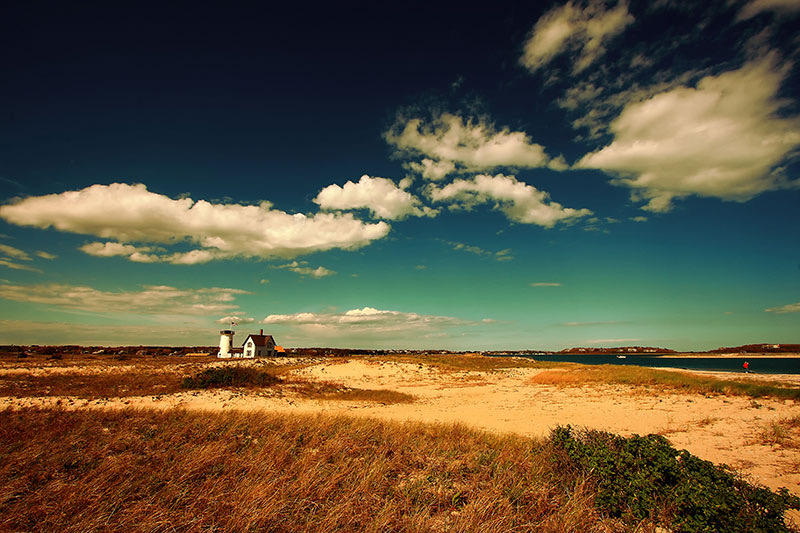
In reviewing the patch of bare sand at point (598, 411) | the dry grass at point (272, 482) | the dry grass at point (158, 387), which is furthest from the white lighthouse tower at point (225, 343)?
the dry grass at point (272, 482)

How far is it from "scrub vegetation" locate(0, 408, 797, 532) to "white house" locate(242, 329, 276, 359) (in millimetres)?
62836

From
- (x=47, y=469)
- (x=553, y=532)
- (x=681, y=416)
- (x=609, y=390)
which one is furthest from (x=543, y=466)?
(x=609, y=390)

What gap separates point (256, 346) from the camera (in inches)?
2675

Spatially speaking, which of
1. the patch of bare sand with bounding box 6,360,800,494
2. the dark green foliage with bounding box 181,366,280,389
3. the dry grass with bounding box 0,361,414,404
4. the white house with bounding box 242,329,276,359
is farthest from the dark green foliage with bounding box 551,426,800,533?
the white house with bounding box 242,329,276,359

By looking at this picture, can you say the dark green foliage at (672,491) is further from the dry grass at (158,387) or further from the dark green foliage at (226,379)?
the dark green foliage at (226,379)

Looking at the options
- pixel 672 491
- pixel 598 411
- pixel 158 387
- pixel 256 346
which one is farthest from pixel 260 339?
pixel 672 491

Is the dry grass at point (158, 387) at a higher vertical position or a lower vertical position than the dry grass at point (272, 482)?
lower

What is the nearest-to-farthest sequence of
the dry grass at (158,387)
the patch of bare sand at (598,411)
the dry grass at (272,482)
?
the dry grass at (272,482) → the patch of bare sand at (598,411) → the dry grass at (158,387)

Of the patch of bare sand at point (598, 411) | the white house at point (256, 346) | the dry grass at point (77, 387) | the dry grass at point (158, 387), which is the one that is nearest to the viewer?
the patch of bare sand at point (598, 411)

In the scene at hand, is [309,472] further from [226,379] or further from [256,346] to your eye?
[256,346]

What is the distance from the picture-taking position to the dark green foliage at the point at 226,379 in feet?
80.3

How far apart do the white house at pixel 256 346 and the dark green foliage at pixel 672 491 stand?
228 ft

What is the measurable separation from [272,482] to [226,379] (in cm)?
2370

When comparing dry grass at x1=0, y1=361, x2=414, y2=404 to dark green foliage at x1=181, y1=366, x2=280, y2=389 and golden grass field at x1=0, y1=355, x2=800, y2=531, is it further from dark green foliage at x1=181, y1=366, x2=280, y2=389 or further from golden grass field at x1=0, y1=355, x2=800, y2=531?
golden grass field at x1=0, y1=355, x2=800, y2=531
